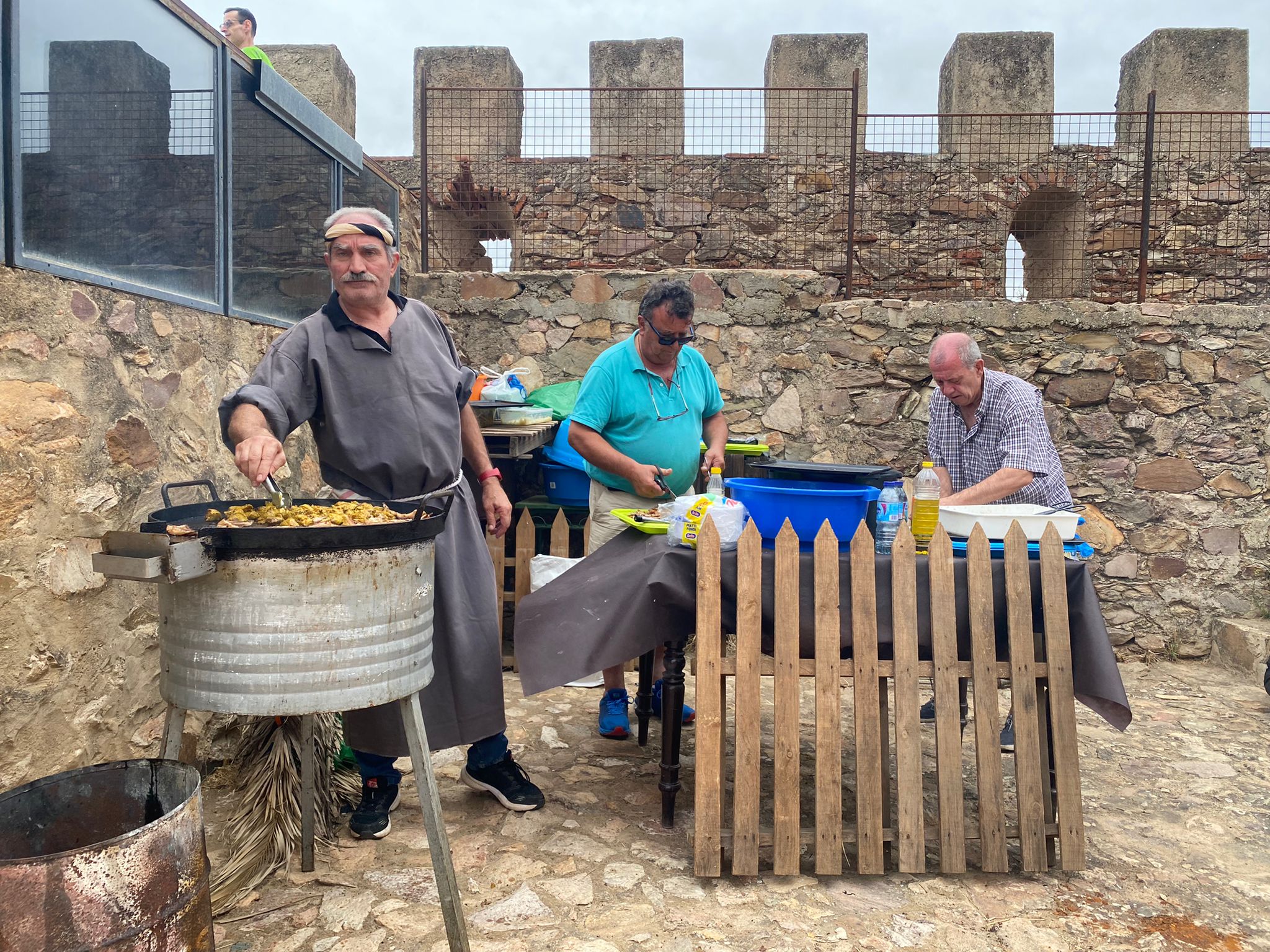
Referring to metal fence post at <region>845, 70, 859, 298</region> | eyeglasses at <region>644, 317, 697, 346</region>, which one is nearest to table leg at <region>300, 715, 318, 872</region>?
eyeglasses at <region>644, 317, 697, 346</region>

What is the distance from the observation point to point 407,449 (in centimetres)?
270

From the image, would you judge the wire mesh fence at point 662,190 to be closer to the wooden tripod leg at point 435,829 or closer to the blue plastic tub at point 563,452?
the blue plastic tub at point 563,452

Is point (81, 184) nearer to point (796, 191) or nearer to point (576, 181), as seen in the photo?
point (576, 181)

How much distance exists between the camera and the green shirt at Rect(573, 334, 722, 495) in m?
3.71

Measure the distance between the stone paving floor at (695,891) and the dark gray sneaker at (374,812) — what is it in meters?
0.03

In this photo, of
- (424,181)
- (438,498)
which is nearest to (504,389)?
(424,181)

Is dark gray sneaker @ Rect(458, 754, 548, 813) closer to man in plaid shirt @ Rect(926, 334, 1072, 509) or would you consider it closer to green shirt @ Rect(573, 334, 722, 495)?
green shirt @ Rect(573, 334, 722, 495)

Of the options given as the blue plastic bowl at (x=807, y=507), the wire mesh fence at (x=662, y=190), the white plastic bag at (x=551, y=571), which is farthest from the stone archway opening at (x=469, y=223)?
the blue plastic bowl at (x=807, y=507)

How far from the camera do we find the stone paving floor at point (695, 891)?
2.29 meters

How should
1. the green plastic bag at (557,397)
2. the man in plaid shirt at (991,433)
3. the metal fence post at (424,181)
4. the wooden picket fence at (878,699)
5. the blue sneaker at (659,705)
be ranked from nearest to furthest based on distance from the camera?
the wooden picket fence at (878,699) → the man in plaid shirt at (991,433) → the blue sneaker at (659,705) → the green plastic bag at (557,397) → the metal fence post at (424,181)

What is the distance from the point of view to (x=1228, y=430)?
5.37 m

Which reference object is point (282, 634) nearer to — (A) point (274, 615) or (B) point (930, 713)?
(A) point (274, 615)

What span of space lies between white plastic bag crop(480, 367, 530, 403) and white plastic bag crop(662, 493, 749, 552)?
2.44 metres

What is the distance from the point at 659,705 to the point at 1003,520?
72.9 inches
